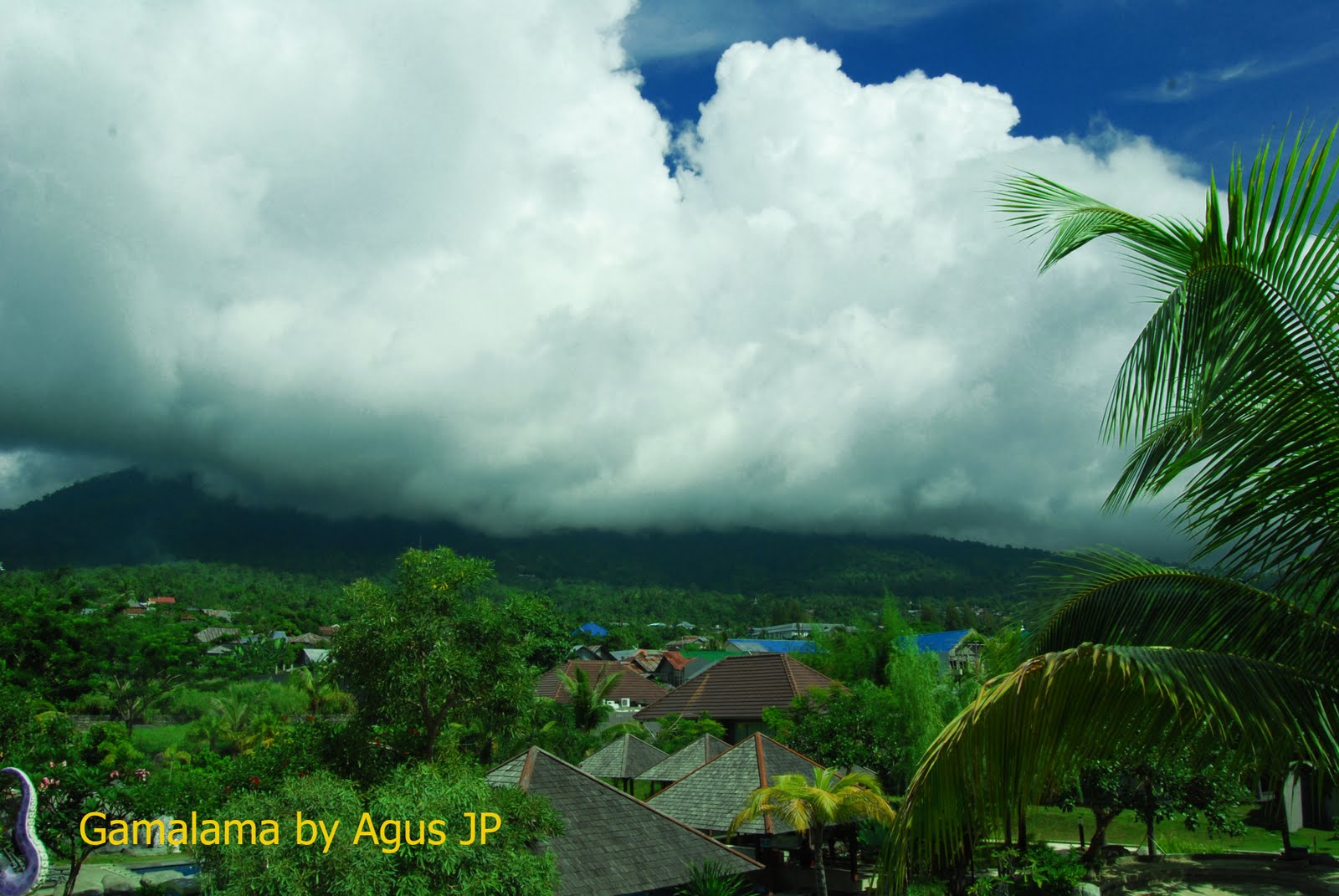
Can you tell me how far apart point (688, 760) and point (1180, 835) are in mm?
16013

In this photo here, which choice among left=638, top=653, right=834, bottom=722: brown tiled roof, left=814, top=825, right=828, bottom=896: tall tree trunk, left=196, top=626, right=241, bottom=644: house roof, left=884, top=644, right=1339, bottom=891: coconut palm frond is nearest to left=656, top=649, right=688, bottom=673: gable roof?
left=638, top=653, right=834, bottom=722: brown tiled roof

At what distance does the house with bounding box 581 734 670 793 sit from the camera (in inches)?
1111

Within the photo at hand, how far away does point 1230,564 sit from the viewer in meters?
4.60

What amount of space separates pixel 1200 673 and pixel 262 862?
8.69m

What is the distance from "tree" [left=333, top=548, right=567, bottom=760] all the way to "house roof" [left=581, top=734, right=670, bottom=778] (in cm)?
1501

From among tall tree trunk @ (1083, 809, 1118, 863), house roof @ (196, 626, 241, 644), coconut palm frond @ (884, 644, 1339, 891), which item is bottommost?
tall tree trunk @ (1083, 809, 1118, 863)

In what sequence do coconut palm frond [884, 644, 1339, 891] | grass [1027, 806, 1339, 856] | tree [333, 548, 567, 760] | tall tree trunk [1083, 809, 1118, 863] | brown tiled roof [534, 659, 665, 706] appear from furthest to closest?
brown tiled roof [534, 659, 665, 706]
grass [1027, 806, 1339, 856]
tall tree trunk [1083, 809, 1118, 863]
tree [333, 548, 567, 760]
coconut palm frond [884, 644, 1339, 891]

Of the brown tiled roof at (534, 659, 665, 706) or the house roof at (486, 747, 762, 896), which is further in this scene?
the brown tiled roof at (534, 659, 665, 706)

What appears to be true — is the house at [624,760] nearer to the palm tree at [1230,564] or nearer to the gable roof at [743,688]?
the gable roof at [743,688]

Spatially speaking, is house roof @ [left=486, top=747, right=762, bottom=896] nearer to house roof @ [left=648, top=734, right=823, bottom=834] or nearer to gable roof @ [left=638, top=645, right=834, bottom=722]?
house roof @ [left=648, top=734, right=823, bottom=834]

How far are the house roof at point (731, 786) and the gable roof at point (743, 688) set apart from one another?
1551 centimetres

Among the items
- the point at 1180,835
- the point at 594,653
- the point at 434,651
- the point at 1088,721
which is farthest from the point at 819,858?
the point at 594,653

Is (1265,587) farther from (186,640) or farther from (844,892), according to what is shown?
(186,640)

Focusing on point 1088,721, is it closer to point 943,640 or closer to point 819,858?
point 819,858
